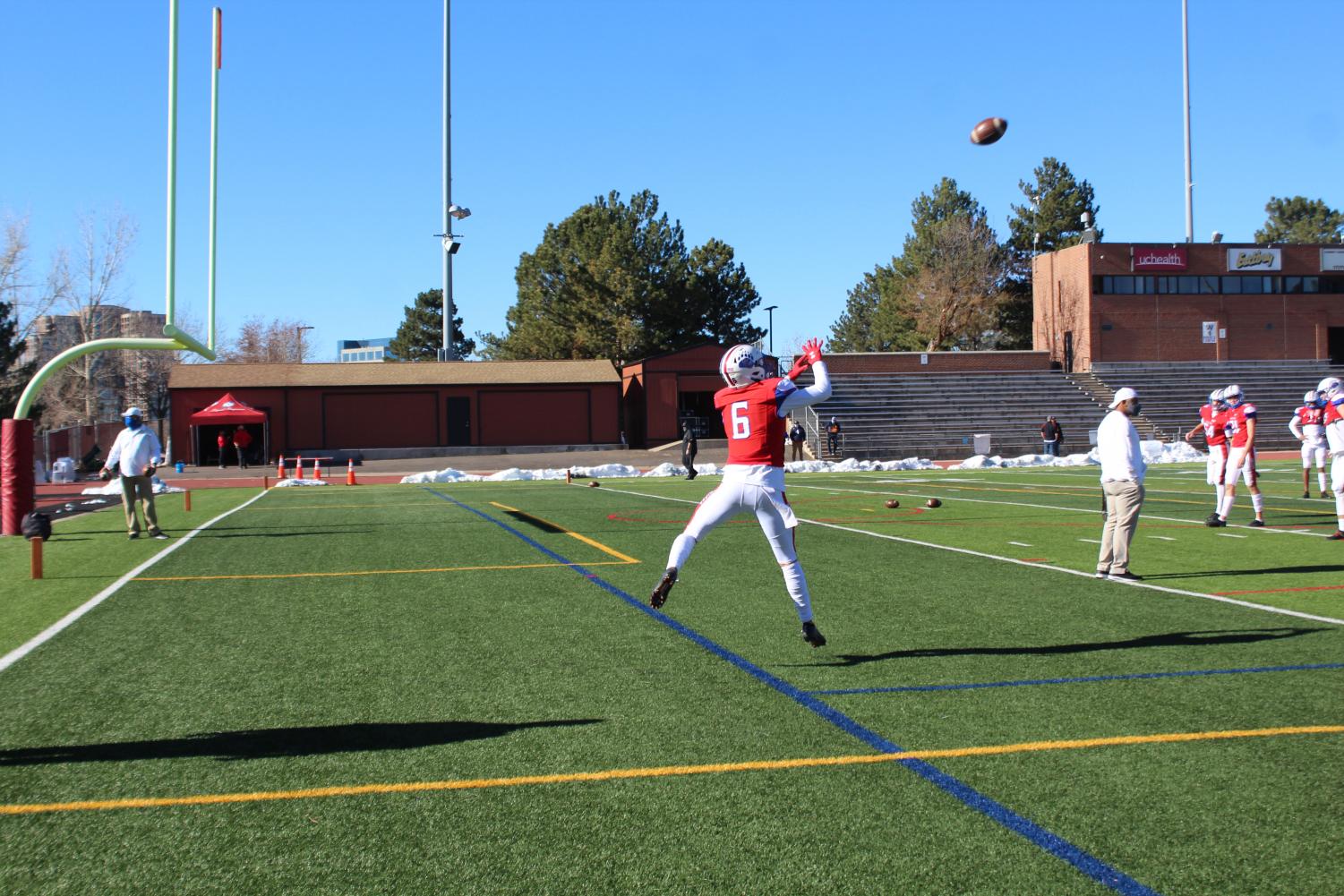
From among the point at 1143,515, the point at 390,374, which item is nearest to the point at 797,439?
the point at 390,374

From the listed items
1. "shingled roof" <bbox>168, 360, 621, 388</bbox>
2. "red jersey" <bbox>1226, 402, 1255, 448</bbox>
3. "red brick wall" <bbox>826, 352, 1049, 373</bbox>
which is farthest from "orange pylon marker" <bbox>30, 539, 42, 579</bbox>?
"red brick wall" <bbox>826, 352, 1049, 373</bbox>

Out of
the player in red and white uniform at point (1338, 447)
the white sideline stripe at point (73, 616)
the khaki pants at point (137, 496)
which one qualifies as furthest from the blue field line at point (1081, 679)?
the khaki pants at point (137, 496)

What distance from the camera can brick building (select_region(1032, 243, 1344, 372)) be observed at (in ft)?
185

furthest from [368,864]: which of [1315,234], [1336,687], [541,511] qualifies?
[1315,234]

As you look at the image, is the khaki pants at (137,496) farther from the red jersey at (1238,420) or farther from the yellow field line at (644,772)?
the red jersey at (1238,420)

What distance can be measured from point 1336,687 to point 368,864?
17.3 ft

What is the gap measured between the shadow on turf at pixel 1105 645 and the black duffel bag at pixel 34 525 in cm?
689

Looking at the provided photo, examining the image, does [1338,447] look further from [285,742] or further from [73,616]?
[73,616]

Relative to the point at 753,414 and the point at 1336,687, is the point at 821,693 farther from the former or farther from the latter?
the point at 1336,687

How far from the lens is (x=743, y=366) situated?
743cm

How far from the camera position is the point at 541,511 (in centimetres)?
2000

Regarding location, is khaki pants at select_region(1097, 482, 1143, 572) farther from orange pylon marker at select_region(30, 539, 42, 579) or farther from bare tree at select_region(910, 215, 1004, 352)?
bare tree at select_region(910, 215, 1004, 352)

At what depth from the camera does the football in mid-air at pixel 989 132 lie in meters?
21.4

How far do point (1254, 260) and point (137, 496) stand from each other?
186 feet
